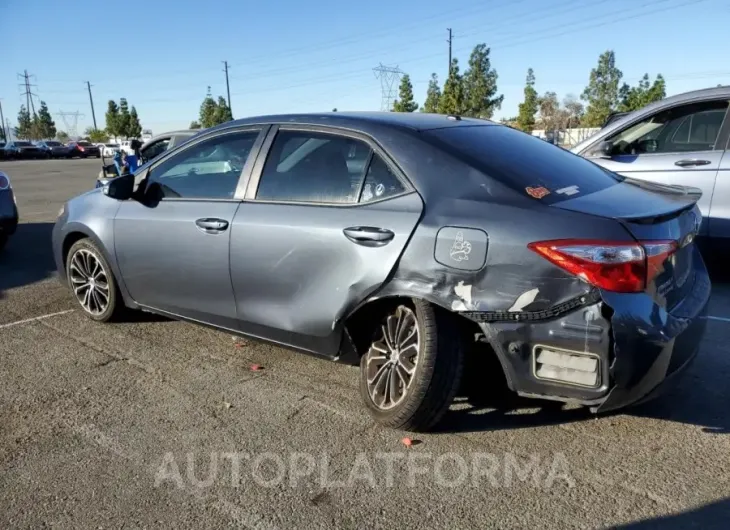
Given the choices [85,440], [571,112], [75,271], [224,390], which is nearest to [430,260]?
[224,390]

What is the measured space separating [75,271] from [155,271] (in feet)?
3.94

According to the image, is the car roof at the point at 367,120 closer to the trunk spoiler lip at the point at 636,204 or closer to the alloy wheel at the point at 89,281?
the trunk spoiler lip at the point at 636,204

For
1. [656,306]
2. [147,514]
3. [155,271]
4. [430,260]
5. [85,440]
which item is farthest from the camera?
[155,271]

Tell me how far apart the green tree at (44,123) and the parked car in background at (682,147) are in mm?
103642

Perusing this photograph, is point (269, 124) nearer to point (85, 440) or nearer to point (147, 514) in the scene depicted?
point (85, 440)

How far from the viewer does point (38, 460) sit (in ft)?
9.58

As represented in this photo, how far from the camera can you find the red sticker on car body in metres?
2.88

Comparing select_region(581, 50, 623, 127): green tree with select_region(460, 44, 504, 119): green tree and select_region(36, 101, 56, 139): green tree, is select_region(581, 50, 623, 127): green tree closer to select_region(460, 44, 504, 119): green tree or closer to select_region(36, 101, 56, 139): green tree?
select_region(460, 44, 504, 119): green tree

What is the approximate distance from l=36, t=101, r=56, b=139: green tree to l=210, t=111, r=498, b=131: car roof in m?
104

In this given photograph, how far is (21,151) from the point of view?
2152 inches

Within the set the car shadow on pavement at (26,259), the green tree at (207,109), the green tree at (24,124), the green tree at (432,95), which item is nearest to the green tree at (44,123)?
the green tree at (24,124)

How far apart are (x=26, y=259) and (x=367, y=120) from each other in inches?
226

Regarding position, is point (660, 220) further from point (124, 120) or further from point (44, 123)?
point (44, 123)

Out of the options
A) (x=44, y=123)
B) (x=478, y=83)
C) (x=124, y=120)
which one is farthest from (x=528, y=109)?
(x=44, y=123)
